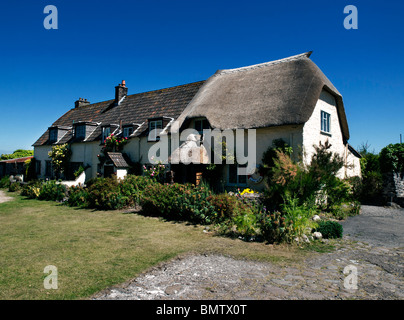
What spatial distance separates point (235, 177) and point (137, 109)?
33.7 ft

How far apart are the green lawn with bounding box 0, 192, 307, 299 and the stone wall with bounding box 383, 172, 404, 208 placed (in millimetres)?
10360

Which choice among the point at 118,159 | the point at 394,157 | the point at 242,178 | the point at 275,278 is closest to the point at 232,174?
the point at 242,178

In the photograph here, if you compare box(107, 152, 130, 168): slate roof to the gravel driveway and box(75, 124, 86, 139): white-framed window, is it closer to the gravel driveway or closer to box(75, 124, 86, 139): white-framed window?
box(75, 124, 86, 139): white-framed window

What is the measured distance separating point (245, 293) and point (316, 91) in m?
10.7

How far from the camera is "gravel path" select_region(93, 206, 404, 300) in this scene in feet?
13.5

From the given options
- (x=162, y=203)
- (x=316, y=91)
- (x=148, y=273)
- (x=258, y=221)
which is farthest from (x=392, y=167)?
(x=148, y=273)

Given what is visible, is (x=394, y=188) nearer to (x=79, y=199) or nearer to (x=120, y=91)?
(x=79, y=199)

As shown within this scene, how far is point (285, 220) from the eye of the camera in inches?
274

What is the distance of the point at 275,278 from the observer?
4.73 m

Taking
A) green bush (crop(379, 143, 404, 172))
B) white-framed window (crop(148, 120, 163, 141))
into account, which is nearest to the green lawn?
white-framed window (crop(148, 120, 163, 141))

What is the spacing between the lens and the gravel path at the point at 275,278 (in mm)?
4102

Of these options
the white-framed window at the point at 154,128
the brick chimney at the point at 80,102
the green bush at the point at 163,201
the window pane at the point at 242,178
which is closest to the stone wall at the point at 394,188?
the window pane at the point at 242,178

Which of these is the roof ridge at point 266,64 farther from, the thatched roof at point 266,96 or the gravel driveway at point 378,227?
the gravel driveway at point 378,227

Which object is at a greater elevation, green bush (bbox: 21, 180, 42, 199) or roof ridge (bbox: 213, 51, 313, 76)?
roof ridge (bbox: 213, 51, 313, 76)
